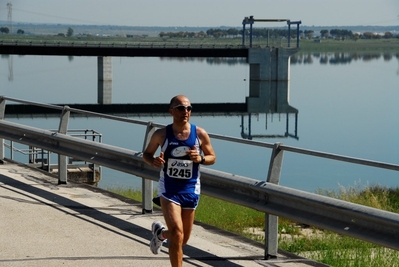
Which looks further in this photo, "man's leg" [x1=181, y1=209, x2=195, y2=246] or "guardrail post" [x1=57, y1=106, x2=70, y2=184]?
"guardrail post" [x1=57, y1=106, x2=70, y2=184]

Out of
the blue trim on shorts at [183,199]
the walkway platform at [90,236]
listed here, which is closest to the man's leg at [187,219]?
the blue trim on shorts at [183,199]

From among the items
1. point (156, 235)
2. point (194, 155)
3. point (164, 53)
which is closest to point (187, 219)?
point (156, 235)

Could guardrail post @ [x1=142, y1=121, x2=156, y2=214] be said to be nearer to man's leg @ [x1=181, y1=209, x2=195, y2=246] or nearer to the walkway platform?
the walkway platform

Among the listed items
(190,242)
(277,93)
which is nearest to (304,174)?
(190,242)

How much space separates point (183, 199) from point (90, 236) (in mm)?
2308

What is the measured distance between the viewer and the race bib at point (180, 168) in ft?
22.0

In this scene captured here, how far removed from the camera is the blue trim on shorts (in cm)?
680

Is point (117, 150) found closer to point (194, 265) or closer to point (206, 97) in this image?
point (194, 265)

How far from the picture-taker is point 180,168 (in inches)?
265

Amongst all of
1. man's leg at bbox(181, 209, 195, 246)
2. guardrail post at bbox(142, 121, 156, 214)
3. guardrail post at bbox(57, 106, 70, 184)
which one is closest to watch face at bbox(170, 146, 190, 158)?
man's leg at bbox(181, 209, 195, 246)

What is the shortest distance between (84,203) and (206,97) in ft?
269

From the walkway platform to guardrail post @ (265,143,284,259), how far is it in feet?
0.35

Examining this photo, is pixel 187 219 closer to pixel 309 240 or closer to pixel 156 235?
pixel 156 235

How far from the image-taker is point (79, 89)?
109812mm
